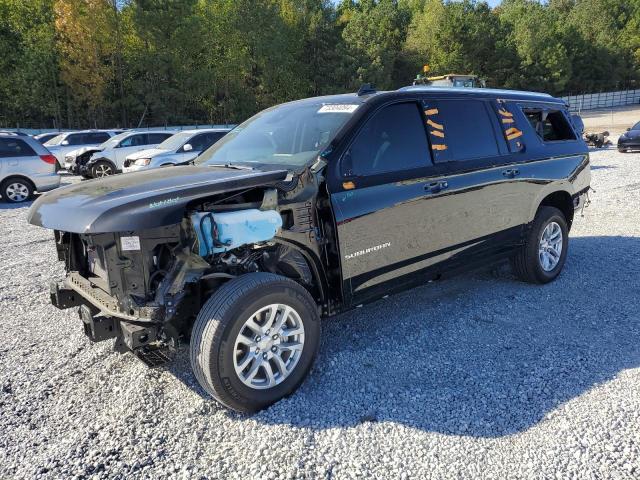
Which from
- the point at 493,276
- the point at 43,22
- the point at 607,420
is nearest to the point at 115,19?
the point at 43,22

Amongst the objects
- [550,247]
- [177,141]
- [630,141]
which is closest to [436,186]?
[550,247]

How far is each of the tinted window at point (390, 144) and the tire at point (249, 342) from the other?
1023mm

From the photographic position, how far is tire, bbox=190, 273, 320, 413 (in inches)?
115

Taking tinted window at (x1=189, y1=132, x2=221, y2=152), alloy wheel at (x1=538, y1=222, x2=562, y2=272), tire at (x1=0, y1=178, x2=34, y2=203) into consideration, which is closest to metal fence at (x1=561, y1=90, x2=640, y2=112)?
tinted window at (x1=189, y1=132, x2=221, y2=152)

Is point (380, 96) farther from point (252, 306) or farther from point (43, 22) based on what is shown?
point (43, 22)

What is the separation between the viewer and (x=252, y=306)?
2.99 meters

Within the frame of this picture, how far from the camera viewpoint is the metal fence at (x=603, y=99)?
2446 inches

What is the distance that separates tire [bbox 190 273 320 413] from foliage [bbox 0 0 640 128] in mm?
36311

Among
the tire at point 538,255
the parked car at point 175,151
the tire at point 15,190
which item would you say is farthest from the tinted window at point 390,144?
the tire at point 15,190

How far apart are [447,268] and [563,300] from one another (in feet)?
4.77

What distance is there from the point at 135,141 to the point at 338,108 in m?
14.8

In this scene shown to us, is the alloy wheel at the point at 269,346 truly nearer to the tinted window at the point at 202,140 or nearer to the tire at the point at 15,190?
the tinted window at the point at 202,140

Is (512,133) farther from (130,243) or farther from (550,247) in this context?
(130,243)

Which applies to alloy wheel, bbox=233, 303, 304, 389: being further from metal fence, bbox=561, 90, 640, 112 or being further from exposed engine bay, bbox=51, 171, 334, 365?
metal fence, bbox=561, 90, 640, 112
